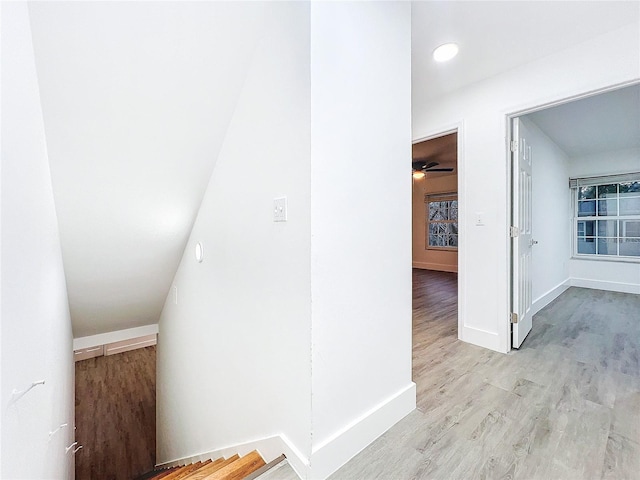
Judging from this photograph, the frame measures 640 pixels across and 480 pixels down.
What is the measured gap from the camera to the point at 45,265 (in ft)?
4.96

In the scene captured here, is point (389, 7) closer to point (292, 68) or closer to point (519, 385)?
point (292, 68)

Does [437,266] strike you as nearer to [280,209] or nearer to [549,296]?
[549,296]

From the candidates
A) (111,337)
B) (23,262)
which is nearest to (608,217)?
(23,262)

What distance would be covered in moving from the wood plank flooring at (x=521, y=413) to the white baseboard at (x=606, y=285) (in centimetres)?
220

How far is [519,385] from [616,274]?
4413mm

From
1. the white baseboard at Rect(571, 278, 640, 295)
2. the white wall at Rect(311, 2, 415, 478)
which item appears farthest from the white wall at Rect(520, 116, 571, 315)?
the white wall at Rect(311, 2, 415, 478)

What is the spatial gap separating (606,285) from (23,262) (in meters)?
6.88

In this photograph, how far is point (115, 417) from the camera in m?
4.34

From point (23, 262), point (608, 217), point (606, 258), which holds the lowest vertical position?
point (606, 258)

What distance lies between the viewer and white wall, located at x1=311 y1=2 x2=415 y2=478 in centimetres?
124

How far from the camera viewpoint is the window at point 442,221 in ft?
23.8

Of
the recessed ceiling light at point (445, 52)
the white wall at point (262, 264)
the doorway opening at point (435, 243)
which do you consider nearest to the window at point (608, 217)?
the doorway opening at point (435, 243)

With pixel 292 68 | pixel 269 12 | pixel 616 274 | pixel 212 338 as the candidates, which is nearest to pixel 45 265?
pixel 212 338

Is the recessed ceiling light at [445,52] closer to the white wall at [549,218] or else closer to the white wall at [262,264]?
the white wall at [262,264]
